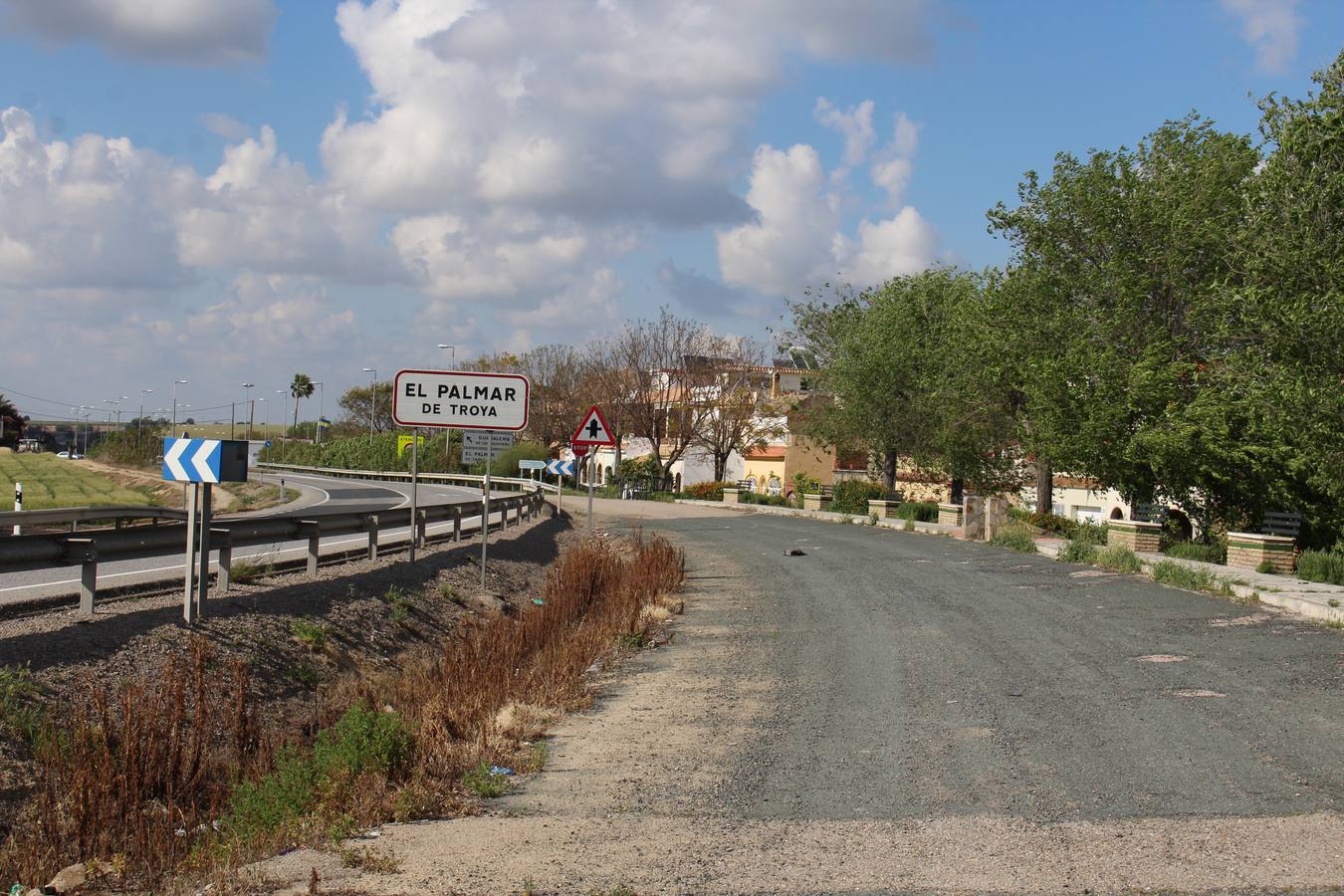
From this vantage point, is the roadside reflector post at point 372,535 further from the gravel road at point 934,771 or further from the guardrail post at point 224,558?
the gravel road at point 934,771

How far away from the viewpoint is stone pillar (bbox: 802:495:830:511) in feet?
157

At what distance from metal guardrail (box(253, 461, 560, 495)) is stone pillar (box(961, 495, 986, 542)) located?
25.3 metres

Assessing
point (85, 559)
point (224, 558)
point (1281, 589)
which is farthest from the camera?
point (1281, 589)

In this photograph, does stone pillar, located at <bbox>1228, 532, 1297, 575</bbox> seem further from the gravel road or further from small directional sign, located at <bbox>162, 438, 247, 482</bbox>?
small directional sign, located at <bbox>162, 438, 247, 482</bbox>

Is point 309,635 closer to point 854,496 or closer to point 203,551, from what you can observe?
point 203,551

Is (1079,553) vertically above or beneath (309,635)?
above

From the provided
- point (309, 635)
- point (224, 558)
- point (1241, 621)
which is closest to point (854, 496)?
point (1241, 621)

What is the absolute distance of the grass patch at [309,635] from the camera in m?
11.3

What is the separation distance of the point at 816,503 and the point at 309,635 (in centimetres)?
3759

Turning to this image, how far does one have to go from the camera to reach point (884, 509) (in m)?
40.5

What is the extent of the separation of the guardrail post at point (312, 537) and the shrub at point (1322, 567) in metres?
14.4

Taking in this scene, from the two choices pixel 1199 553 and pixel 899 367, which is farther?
pixel 899 367

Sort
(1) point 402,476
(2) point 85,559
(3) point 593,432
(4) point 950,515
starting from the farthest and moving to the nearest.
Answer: (1) point 402,476, (4) point 950,515, (3) point 593,432, (2) point 85,559

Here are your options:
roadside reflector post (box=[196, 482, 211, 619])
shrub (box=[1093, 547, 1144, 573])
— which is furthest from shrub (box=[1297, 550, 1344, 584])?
roadside reflector post (box=[196, 482, 211, 619])
